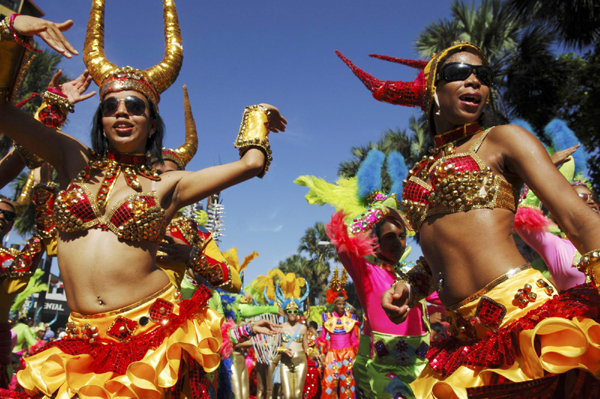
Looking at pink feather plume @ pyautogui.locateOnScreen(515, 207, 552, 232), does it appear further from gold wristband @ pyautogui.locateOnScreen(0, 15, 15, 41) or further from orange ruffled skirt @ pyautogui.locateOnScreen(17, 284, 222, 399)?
gold wristband @ pyautogui.locateOnScreen(0, 15, 15, 41)

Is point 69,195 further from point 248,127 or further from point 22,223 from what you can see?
point 22,223

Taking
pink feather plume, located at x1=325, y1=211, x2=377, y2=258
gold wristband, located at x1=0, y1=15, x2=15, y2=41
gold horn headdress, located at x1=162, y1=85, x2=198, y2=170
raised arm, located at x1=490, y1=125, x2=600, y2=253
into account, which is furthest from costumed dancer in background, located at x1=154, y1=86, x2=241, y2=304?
raised arm, located at x1=490, y1=125, x2=600, y2=253

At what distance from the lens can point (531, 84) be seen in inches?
505

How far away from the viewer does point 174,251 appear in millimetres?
3373

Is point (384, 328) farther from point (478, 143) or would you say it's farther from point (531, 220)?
point (478, 143)

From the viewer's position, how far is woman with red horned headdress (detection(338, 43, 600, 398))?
1866 millimetres

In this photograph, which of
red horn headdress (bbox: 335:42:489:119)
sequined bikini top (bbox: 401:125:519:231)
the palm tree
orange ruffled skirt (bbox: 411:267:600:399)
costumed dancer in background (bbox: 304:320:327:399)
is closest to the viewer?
orange ruffled skirt (bbox: 411:267:600:399)

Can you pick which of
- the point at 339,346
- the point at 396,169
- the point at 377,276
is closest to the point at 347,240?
the point at 377,276

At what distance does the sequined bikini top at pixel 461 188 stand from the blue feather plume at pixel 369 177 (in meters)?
2.85

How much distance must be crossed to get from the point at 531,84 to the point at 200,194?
12400 mm

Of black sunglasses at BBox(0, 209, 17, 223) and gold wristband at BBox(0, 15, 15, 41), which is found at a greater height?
gold wristband at BBox(0, 15, 15, 41)

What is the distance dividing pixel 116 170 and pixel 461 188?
1.89m

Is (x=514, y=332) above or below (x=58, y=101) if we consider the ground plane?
below

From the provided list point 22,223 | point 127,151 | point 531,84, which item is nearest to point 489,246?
point 127,151
